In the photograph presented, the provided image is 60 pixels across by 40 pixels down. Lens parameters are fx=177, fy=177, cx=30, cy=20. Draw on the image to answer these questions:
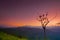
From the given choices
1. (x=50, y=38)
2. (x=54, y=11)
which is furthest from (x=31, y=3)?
(x=50, y=38)

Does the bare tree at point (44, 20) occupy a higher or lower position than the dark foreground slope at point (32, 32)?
higher

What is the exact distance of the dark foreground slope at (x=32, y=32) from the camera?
2.83m

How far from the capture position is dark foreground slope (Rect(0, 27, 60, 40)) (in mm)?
2827

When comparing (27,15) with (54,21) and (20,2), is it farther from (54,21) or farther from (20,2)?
(54,21)

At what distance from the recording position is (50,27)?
2.82 meters

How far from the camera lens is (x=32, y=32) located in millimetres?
2844

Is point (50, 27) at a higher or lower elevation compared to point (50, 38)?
higher

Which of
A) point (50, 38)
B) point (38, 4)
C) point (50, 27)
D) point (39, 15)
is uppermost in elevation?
point (38, 4)

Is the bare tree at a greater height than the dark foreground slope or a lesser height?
greater

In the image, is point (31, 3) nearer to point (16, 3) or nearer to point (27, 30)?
point (16, 3)

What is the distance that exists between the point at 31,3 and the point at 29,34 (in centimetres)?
51

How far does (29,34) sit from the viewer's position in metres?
2.86

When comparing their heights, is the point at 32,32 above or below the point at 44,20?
below

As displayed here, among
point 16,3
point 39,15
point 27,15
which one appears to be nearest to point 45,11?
point 39,15
